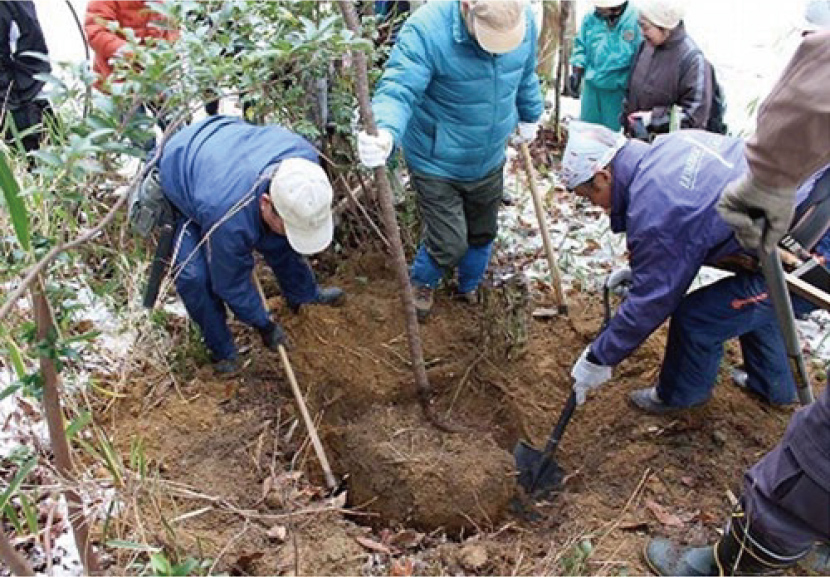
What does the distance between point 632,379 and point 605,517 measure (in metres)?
0.88

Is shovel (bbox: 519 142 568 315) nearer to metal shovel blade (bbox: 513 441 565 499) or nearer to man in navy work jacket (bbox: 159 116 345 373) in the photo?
metal shovel blade (bbox: 513 441 565 499)

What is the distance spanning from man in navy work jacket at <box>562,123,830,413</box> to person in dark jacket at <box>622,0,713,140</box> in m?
1.35

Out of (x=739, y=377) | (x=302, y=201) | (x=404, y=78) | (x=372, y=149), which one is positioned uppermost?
(x=404, y=78)

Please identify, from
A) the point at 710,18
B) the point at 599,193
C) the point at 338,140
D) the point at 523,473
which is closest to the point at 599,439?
the point at 523,473

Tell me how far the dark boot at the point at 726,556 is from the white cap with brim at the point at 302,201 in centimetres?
171

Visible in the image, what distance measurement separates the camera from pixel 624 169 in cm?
285

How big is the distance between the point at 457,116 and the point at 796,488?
2.13 m

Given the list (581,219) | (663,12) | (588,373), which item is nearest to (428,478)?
(588,373)

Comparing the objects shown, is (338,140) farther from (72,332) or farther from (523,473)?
(523,473)

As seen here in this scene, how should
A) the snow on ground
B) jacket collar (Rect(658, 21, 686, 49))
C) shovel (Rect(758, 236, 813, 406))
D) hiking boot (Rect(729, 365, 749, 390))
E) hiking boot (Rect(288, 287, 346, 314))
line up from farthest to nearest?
1. jacket collar (Rect(658, 21, 686, 49))
2. hiking boot (Rect(288, 287, 346, 314))
3. hiking boot (Rect(729, 365, 749, 390))
4. the snow on ground
5. shovel (Rect(758, 236, 813, 406))

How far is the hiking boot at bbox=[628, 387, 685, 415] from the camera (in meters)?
3.33

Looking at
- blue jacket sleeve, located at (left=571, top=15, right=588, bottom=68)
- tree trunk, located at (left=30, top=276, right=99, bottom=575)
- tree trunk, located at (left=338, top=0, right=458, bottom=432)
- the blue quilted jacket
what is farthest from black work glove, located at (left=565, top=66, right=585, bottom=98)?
tree trunk, located at (left=30, top=276, right=99, bottom=575)

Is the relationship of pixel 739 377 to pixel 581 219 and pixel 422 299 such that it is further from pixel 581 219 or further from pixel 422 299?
pixel 581 219

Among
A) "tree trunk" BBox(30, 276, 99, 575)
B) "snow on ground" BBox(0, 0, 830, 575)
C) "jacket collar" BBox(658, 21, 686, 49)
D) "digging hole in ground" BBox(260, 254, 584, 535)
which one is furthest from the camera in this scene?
"jacket collar" BBox(658, 21, 686, 49)
